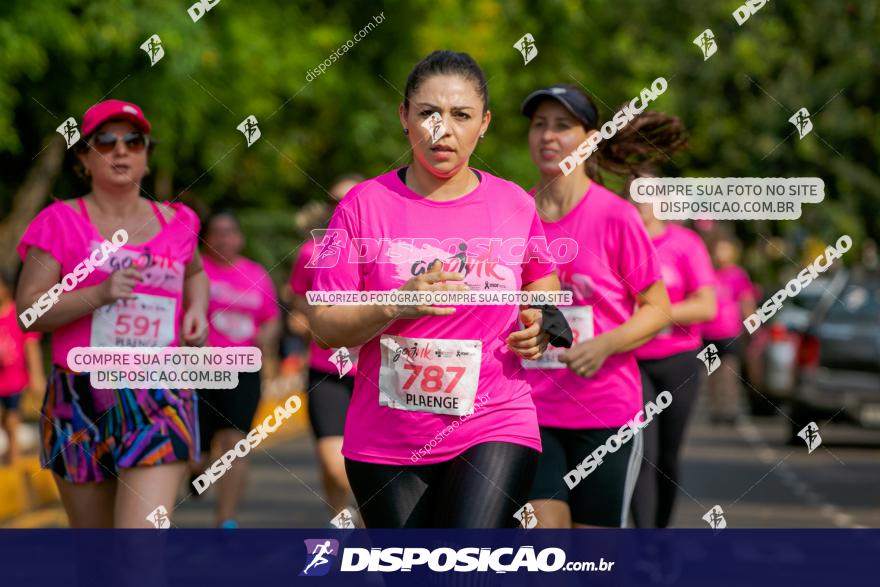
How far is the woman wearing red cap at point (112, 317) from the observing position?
645cm

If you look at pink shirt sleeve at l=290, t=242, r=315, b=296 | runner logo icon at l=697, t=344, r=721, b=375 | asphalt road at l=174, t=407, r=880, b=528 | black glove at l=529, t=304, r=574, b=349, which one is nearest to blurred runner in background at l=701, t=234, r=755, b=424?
asphalt road at l=174, t=407, r=880, b=528

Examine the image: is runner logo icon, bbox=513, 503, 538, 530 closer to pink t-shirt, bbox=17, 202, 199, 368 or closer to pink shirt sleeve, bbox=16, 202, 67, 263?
pink t-shirt, bbox=17, 202, 199, 368

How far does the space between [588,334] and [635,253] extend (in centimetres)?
37

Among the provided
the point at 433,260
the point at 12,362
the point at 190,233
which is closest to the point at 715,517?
the point at 190,233

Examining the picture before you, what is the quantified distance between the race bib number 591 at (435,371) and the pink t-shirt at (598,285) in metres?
1.48

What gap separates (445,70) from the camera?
5.52m

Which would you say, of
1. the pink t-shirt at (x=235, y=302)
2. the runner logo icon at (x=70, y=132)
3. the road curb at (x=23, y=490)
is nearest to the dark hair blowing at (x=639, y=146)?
the runner logo icon at (x=70, y=132)

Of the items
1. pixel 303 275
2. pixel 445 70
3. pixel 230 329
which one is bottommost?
pixel 445 70

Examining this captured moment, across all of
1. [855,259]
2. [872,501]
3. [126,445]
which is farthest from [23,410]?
[855,259]

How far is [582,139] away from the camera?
713 cm

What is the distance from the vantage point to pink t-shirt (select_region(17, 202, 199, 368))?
6.57m

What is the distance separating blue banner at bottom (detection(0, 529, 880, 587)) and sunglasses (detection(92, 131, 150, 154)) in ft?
4.67

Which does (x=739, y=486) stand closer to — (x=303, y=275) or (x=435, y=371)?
(x=303, y=275)

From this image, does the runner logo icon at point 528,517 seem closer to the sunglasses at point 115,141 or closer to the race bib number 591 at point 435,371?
the race bib number 591 at point 435,371
